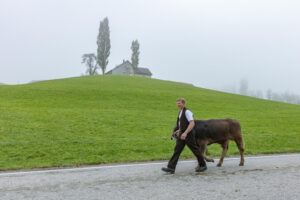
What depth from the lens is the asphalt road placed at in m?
5.16

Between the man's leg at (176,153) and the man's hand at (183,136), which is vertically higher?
the man's hand at (183,136)

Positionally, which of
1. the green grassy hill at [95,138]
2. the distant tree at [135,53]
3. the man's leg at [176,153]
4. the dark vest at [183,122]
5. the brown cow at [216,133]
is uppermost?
the distant tree at [135,53]

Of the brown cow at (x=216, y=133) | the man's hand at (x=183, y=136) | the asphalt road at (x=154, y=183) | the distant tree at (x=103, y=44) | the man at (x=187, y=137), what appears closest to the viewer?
the asphalt road at (x=154, y=183)

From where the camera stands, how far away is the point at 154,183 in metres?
5.97

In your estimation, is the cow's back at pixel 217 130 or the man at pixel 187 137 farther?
the cow's back at pixel 217 130

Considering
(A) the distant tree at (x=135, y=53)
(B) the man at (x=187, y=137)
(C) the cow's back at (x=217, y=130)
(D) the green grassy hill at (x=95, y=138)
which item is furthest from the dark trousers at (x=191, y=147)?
(A) the distant tree at (x=135, y=53)

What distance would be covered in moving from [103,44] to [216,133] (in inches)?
2832

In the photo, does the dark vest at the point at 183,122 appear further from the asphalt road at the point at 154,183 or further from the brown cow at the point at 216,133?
the asphalt road at the point at 154,183

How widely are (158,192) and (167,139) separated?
784 centimetres

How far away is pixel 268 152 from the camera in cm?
1092

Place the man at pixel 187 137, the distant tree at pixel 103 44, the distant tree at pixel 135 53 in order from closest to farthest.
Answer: the man at pixel 187 137, the distant tree at pixel 103 44, the distant tree at pixel 135 53

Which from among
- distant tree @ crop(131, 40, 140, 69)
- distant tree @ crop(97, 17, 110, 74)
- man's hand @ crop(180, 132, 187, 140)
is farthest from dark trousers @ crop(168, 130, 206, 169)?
distant tree @ crop(131, 40, 140, 69)

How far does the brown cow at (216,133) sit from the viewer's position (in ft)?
25.3

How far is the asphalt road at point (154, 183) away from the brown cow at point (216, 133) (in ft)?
2.07
